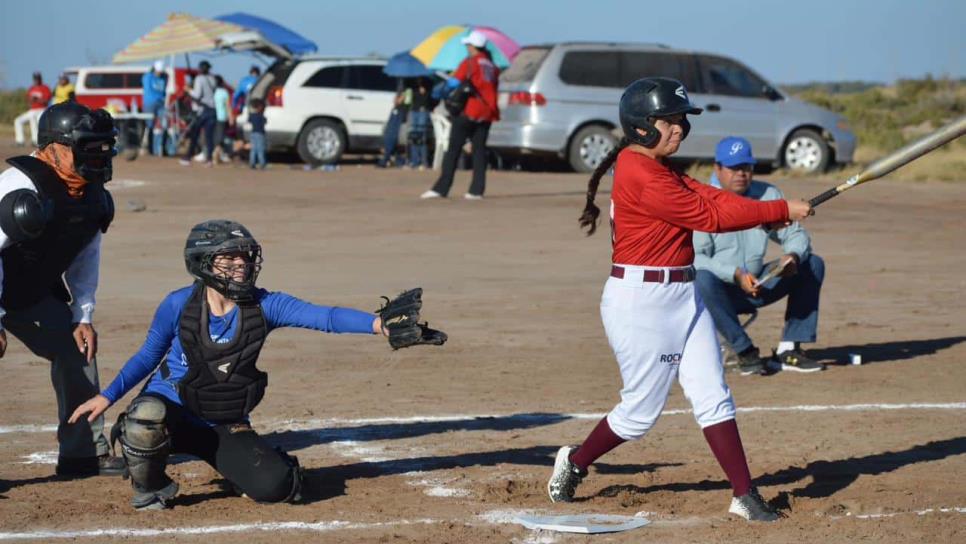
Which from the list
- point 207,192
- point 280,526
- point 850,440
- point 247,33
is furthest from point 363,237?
point 247,33

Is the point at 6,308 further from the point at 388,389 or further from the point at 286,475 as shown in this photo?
the point at 388,389

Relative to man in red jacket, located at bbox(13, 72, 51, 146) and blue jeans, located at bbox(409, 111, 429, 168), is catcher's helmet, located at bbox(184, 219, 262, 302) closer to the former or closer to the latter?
blue jeans, located at bbox(409, 111, 429, 168)

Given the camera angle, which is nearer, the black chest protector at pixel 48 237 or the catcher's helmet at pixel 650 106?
the catcher's helmet at pixel 650 106

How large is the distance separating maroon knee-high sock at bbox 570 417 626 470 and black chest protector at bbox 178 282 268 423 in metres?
1.48

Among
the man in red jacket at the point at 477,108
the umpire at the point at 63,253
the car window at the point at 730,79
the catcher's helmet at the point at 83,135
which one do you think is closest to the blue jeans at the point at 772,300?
the umpire at the point at 63,253

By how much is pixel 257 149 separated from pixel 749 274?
17557 mm

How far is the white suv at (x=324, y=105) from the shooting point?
26.2m

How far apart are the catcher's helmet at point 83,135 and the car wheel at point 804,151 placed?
18.8 meters

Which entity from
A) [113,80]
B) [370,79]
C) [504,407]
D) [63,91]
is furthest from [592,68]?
[113,80]

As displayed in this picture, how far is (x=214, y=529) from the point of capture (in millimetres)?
6219

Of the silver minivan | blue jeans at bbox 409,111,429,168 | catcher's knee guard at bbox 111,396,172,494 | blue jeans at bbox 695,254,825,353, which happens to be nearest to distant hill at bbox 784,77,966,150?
the silver minivan

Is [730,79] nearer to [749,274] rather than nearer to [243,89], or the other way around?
[243,89]

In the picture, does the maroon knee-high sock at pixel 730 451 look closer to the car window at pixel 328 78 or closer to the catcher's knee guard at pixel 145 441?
the catcher's knee guard at pixel 145 441

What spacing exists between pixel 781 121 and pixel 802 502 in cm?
1829
